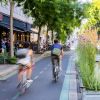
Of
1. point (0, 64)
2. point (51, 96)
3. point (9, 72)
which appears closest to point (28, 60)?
point (51, 96)

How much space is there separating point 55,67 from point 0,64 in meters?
10.6

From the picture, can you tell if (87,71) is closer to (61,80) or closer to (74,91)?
(74,91)

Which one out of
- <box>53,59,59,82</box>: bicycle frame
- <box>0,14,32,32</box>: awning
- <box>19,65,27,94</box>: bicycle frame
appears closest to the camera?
<box>19,65,27,94</box>: bicycle frame

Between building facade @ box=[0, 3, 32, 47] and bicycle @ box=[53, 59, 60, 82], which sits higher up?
building facade @ box=[0, 3, 32, 47]

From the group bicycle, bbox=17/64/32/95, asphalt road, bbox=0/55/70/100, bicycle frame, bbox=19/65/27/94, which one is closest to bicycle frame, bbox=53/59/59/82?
asphalt road, bbox=0/55/70/100

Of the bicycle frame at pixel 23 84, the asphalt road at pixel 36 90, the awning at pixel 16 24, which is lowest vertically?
the asphalt road at pixel 36 90

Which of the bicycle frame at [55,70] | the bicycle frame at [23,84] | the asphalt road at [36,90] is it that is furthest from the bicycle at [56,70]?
the bicycle frame at [23,84]

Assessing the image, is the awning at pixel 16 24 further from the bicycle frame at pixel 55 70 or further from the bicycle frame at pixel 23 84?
the bicycle frame at pixel 23 84

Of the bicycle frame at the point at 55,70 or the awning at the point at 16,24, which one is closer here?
the bicycle frame at the point at 55,70

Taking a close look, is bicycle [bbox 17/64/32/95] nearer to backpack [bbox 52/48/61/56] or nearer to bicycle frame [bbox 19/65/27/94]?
bicycle frame [bbox 19/65/27/94]

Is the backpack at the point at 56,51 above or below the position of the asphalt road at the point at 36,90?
above

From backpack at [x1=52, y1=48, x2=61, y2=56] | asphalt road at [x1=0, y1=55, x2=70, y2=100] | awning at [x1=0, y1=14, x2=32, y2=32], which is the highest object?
awning at [x1=0, y1=14, x2=32, y2=32]

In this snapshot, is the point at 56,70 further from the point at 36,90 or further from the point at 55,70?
the point at 36,90

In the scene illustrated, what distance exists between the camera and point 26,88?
15.8 metres
